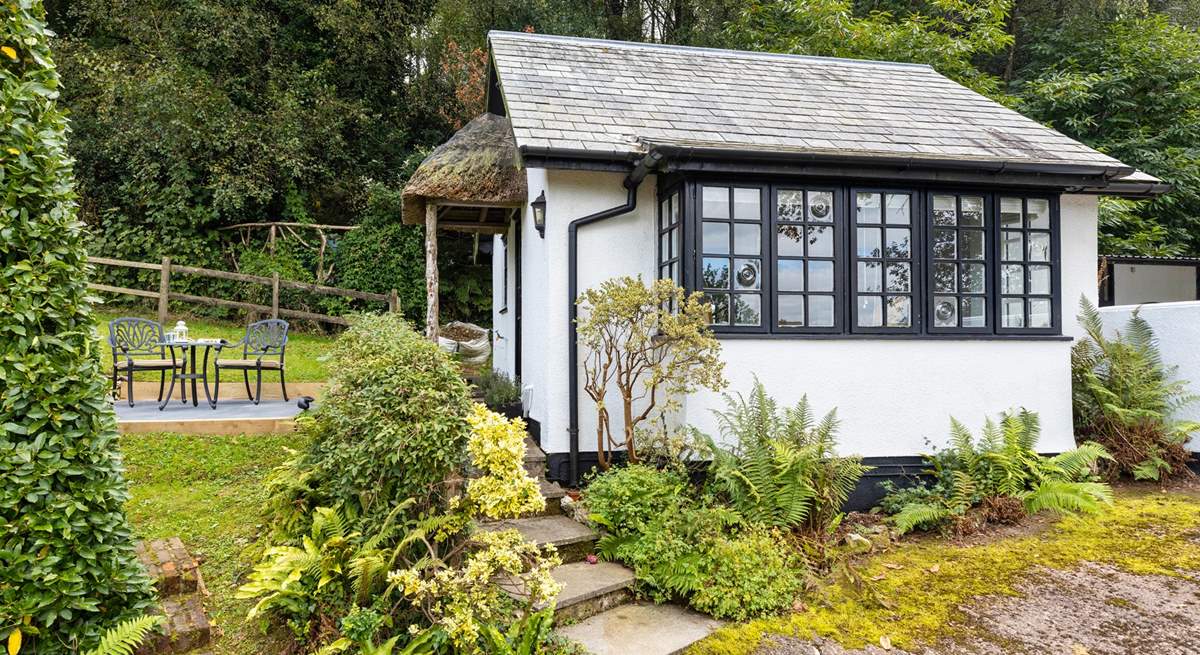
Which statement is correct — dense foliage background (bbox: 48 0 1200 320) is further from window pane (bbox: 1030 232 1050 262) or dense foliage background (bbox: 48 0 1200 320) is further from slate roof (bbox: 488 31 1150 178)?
window pane (bbox: 1030 232 1050 262)

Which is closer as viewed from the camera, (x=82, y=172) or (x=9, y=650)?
(x=9, y=650)

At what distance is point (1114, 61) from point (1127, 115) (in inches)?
49.6

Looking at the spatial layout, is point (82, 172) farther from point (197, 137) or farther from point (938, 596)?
point (938, 596)

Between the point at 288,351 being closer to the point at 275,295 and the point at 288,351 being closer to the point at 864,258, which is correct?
the point at 275,295

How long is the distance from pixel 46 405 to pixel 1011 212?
7.38m

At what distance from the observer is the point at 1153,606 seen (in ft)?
13.6

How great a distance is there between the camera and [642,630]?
12.5 feet

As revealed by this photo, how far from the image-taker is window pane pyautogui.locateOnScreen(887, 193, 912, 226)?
6051 millimetres

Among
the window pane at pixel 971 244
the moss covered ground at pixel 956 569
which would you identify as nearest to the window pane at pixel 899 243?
the window pane at pixel 971 244

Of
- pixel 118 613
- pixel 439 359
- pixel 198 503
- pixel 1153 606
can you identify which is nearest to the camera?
pixel 118 613

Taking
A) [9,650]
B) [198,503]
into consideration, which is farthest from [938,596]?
[198,503]

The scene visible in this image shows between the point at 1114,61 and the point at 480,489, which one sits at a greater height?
the point at 1114,61

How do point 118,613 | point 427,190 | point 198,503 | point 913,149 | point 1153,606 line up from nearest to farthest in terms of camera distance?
point 118,613, point 1153,606, point 198,503, point 913,149, point 427,190

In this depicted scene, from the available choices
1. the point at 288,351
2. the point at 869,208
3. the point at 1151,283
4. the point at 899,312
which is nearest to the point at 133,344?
the point at 288,351
